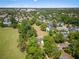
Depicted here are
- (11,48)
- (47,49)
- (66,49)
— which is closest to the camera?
(47,49)

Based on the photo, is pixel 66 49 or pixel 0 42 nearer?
pixel 66 49

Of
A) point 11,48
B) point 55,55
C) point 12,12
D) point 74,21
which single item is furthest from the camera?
point 12,12

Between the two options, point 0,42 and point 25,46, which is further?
point 0,42

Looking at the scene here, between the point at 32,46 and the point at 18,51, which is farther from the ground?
the point at 32,46

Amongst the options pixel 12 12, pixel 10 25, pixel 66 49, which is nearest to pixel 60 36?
pixel 66 49

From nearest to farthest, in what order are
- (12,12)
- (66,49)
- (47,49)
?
(47,49) < (66,49) < (12,12)

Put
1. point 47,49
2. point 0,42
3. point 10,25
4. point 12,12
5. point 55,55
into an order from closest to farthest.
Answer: point 55,55 → point 47,49 → point 0,42 → point 10,25 → point 12,12

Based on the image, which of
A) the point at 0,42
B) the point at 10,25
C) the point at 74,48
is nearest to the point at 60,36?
the point at 74,48

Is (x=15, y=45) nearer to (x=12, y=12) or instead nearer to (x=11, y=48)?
(x=11, y=48)

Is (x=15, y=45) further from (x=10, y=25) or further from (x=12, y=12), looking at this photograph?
(x=12, y=12)
